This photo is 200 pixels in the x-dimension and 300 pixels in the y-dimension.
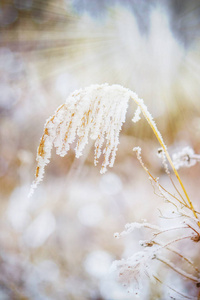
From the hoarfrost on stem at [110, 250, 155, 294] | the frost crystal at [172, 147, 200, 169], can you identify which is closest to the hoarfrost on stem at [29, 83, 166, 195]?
the hoarfrost on stem at [110, 250, 155, 294]

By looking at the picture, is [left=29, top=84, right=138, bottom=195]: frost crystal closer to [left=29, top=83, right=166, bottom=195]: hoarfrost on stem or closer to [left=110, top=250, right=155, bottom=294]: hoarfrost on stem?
[left=29, top=83, right=166, bottom=195]: hoarfrost on stem

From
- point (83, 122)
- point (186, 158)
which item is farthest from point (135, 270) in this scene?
point (186, 158)

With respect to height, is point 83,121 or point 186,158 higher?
point 186,158

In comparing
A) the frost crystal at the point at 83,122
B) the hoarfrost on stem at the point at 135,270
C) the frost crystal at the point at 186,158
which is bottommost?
the hoarfrost on stem at the point at 135,270

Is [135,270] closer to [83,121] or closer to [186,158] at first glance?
[83,121]

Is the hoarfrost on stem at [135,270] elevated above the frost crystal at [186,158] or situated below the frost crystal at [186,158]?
below

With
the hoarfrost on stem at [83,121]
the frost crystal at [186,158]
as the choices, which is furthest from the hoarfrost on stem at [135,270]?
the frost crystal at [186,158]

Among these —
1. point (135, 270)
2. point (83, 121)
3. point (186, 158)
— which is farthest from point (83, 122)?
point (186, 158)

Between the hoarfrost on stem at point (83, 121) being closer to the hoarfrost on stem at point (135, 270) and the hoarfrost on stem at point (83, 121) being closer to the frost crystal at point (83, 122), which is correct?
the frost crystal at point (83, 122)

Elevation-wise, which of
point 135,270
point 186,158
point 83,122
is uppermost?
point 186,158

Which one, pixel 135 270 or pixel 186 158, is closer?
pixel 135 270

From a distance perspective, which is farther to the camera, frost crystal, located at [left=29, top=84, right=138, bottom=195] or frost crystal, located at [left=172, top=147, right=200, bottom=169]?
frost crystal, located at [left=172, top=147, right=200, bottom=169]
